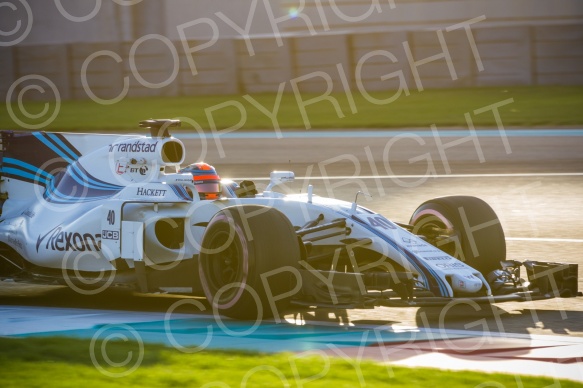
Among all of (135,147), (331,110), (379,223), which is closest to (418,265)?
(379,223)

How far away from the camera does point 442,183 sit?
15484mm

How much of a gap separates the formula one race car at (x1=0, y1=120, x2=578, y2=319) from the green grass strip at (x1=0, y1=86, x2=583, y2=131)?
1272cm

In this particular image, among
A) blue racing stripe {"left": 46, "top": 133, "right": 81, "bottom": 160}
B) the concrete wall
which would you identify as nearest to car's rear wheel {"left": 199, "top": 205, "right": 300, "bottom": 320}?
blue racing stripe {"left": 46, "top": 133, "right": 81, "bottom": 160}

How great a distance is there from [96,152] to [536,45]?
17661 mm

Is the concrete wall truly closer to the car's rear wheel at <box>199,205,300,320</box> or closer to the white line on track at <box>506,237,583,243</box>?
the white line on track at <box>506,237,583,243</box>

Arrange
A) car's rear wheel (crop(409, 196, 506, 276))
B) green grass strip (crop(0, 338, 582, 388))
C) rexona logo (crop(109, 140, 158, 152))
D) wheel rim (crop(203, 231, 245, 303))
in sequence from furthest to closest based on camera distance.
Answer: rexona logo (crop(109, 140, 158, 152)) < car's rear wheel (crop(409, 196, 506, 276)) < wheel rim (crop(203, 231, 245, 303)) < green grass strip (crop(0, 338, 582, 388))

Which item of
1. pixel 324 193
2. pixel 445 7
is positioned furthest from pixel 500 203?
pixel 445 7

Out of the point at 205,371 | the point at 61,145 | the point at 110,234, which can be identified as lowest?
the point at 205,371

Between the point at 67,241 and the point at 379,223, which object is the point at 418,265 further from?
the point at 67,241

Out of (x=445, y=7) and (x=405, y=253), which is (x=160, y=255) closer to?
(x=405, y=253)

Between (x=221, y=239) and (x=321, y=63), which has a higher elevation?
(x=321, y=63)

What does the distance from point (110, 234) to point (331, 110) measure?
16301 mm

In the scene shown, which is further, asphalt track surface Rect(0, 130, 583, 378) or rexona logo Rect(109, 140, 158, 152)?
rexona logo Rect(109, 140, 158, 152)

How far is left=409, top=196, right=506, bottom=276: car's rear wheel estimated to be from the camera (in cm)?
848
